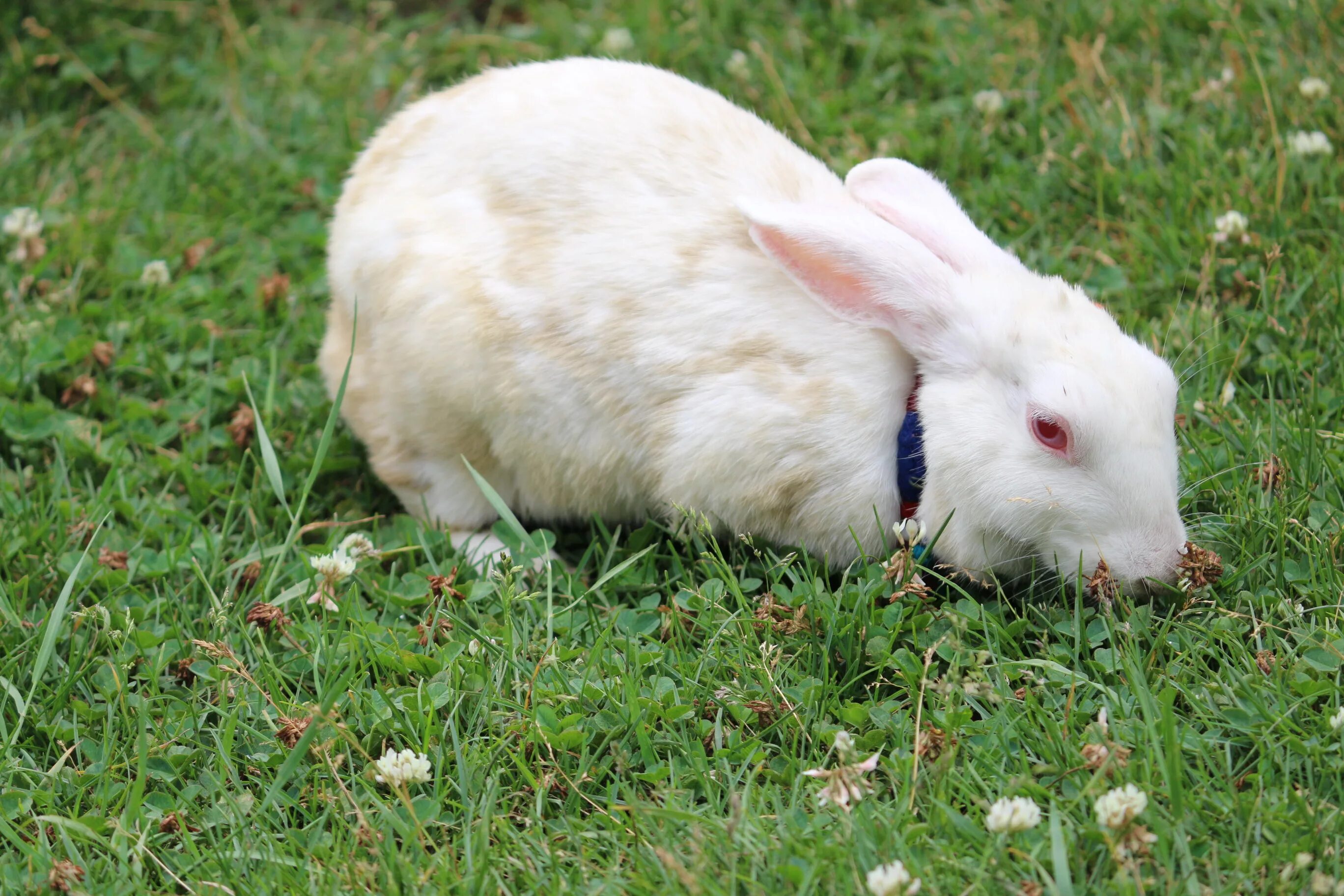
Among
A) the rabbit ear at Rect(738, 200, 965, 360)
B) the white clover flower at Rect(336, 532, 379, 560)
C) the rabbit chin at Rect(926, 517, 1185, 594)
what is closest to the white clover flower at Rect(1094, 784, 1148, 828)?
the rabbit chin at Rect(926, 517, 1185, 594)

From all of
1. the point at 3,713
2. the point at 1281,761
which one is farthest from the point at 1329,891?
the point at 3,713

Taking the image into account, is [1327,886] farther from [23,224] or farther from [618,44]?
[23,224]

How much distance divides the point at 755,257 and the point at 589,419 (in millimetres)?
585

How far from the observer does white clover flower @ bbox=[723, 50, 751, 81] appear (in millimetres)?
4945

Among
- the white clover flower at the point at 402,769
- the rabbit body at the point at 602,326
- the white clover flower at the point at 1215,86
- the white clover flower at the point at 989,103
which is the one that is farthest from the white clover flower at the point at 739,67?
the white clover flower at the point at 402,769

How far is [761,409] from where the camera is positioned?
3.18 m

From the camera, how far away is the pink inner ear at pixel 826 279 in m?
3.12

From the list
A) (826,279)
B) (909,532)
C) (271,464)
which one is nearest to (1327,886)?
(909,532)

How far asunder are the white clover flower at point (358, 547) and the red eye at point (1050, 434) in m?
1.64

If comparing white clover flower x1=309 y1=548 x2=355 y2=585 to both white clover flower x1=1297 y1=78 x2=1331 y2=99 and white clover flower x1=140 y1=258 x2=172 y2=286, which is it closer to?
white clover flower x1=140 y1=258 x2=172 y2=286

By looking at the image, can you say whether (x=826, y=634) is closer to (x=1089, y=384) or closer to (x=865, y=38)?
(x=1089, y=384)

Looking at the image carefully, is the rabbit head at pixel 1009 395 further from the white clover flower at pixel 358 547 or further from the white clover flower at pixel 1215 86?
the white clover flower at pixel 1215 86

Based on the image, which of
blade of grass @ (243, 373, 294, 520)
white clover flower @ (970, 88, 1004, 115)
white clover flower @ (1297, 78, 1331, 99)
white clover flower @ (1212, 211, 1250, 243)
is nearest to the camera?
blade of grass @ (243, 373, 294, 520)

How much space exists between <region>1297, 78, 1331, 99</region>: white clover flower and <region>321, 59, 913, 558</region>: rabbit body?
1.73m
